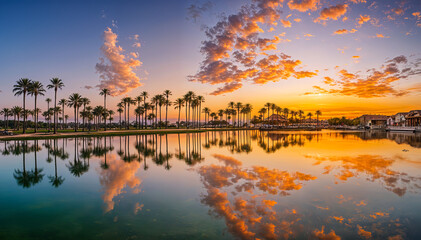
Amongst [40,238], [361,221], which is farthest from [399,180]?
[40,238]

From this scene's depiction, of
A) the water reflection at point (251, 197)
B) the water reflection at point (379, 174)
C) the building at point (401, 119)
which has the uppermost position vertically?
the building at point (401, 119)

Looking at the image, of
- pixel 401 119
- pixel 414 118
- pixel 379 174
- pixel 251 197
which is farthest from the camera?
pixel 401 119

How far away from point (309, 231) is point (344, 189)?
20.5ft

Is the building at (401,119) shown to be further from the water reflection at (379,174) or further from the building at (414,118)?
the water reflection at (379,174)

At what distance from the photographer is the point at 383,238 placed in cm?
668

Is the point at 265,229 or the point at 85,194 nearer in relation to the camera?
the point at 265,229

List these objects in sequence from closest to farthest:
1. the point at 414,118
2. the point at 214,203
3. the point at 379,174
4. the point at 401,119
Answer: the point at 214,203 < the point at 379,174 < the point at 414,118 < the point at 401,119

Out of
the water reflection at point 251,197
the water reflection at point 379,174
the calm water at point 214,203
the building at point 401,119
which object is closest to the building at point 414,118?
the building at point 401,119

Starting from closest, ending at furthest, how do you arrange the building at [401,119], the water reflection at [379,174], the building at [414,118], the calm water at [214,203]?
1. the calm water at [214,203]
2. the water reflection at [379,174]
3. the building at [414,118]
4. the building at [401,119]

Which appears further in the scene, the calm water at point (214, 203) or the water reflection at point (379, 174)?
the water reflection at point (379, 174)

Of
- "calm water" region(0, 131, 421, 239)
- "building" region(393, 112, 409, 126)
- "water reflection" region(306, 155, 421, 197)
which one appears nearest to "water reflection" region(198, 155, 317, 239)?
"calm water" region(0, 131, 421, 239)

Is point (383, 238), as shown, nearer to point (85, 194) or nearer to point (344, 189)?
point (344, 189)

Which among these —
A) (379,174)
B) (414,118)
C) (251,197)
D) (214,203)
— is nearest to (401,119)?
(414,118)

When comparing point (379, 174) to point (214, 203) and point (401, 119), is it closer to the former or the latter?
point (214, 203)
